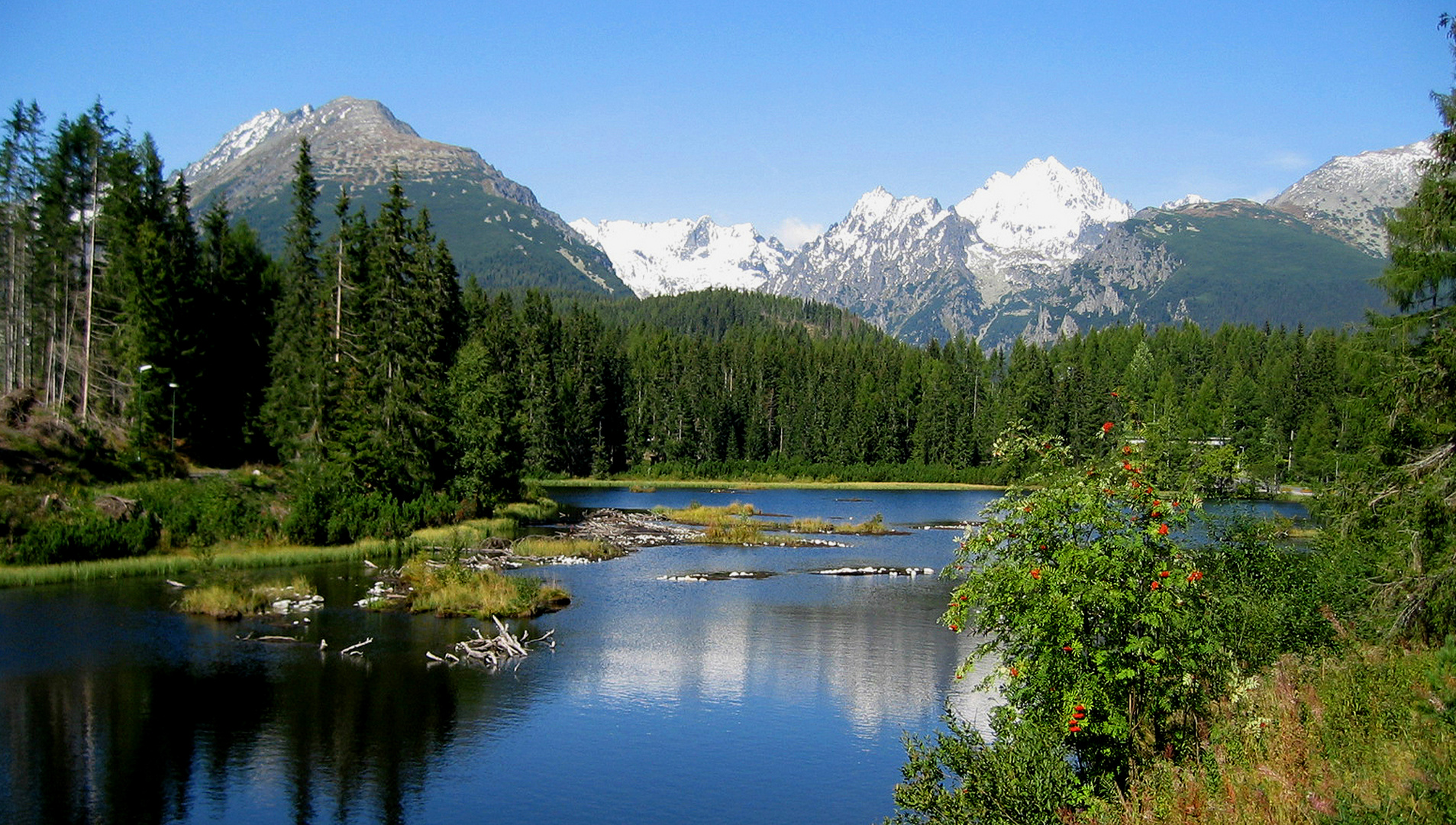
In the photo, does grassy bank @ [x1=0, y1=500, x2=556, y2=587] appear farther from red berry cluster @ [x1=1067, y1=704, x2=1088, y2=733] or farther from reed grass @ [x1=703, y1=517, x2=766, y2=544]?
red berry cluster @ [x1=1067, y1=704, x2=1088, y2=733]

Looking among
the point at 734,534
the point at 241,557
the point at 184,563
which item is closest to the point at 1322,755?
the point at 241,557

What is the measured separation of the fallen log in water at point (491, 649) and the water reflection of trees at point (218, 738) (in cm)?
199

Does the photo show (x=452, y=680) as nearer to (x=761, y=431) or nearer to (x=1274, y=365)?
(x=761, y=431)

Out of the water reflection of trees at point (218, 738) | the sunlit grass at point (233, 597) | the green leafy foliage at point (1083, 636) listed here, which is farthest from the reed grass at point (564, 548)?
the green leafy foliage at point (1083, 636)

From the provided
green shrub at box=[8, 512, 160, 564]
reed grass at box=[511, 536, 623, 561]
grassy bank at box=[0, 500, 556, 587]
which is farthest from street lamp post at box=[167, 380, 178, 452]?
reed grass at box=[511, 536, 623, 561]

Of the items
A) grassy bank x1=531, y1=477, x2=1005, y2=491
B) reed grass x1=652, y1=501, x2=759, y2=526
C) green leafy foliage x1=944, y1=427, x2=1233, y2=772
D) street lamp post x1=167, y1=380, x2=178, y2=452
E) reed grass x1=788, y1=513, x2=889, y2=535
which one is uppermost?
street lamp post x1=167, y1=380, x2=178, y2=452

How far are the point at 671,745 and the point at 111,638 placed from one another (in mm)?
23984

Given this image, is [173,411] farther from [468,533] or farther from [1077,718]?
[1077,718]

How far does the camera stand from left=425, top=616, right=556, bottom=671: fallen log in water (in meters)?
37.3

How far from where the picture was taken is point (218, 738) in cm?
2827

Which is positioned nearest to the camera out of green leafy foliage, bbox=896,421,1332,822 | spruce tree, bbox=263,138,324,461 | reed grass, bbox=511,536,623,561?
green leafy foliage, bbox=896,421,1332,822

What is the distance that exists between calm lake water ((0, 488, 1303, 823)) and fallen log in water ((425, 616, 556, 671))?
0.86 meters

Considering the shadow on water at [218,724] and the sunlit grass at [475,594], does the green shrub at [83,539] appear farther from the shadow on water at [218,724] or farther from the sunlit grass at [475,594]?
the sunlit grass at [475,594]

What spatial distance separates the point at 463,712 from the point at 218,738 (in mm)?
7007
